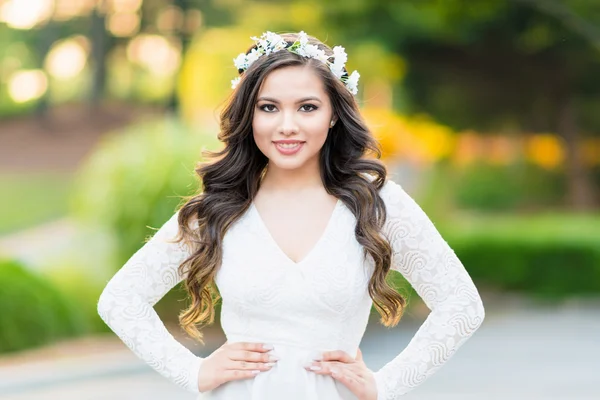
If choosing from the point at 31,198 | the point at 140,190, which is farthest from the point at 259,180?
the point at 31,198

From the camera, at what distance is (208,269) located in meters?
3.08

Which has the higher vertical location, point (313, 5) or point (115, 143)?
point (313, 5)

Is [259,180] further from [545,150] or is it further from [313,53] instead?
[545,150]

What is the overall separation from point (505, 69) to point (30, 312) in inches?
685

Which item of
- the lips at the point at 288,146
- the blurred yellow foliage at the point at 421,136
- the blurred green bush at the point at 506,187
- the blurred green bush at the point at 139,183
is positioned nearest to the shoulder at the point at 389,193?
the lips at the point at 288,146

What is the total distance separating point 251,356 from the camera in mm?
A: 3025

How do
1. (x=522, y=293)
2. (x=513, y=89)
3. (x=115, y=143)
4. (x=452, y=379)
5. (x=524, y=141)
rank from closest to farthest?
(x=452, y=379)
(x=115, y=143)
(x=522, y=293)
(x=513, y=89)
(x=524, y=141)

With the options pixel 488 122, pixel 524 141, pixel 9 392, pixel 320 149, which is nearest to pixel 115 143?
pixel 9 392

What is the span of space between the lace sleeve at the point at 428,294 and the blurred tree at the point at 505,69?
18.3 meters

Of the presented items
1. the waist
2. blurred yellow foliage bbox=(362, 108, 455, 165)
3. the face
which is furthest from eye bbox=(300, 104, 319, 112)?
blurred yellow foliage bbox=(362, 108, 455, 165)

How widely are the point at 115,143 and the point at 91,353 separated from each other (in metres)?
2.98

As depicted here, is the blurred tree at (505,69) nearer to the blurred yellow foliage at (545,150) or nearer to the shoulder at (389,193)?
the blurred yellow foliage at (545,150)

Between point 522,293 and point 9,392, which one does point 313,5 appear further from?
point 9,392

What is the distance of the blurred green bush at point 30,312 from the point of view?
1105 centimetres
